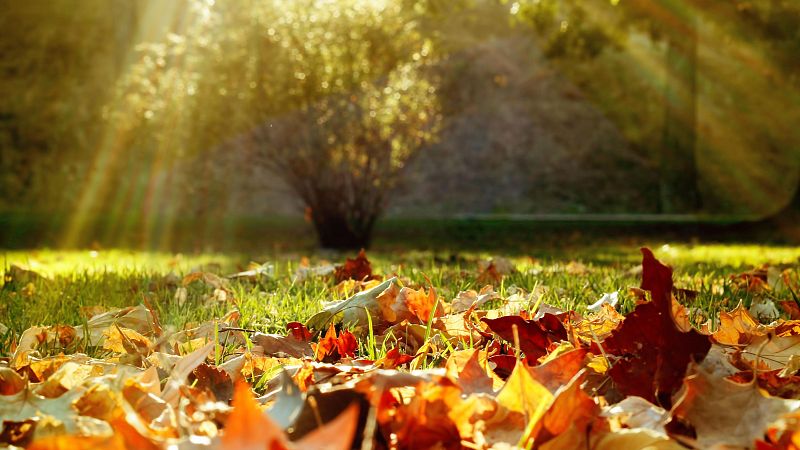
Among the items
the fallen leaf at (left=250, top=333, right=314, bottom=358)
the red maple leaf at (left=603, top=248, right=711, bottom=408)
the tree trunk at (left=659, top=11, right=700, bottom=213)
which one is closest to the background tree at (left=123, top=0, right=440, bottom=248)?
the tree trunk at (left=659, top=11, right=700, bottom=213)

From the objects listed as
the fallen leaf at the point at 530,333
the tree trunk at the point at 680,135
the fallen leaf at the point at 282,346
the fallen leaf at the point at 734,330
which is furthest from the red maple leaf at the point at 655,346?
the tree trunk at the point at 680,135

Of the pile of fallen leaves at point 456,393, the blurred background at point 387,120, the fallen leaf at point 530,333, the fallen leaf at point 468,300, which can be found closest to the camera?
the pile of fallen leaves at point 456,393

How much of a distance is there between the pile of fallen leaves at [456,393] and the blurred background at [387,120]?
559 cm

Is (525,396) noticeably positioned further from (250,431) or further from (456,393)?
(250,431)

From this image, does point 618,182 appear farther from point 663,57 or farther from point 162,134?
point 162,134

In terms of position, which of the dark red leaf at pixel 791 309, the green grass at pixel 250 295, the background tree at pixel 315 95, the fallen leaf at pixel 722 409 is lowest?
the green grass at pixel 250 295

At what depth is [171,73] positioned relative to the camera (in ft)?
23.4

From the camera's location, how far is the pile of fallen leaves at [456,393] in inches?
32.9

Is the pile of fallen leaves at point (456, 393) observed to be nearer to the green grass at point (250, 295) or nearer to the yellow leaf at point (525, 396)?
the yellow leaf at point (525, 396)

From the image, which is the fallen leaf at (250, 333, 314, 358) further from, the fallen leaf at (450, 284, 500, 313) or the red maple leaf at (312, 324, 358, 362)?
the fallen leaf at (450, 284, 500, 313)

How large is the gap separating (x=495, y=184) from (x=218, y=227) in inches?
244

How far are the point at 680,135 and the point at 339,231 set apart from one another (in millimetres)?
8000

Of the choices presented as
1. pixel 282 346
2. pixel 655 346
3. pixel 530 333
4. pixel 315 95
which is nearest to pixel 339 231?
pixel 315 95

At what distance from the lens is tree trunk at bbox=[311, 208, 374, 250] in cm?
704
